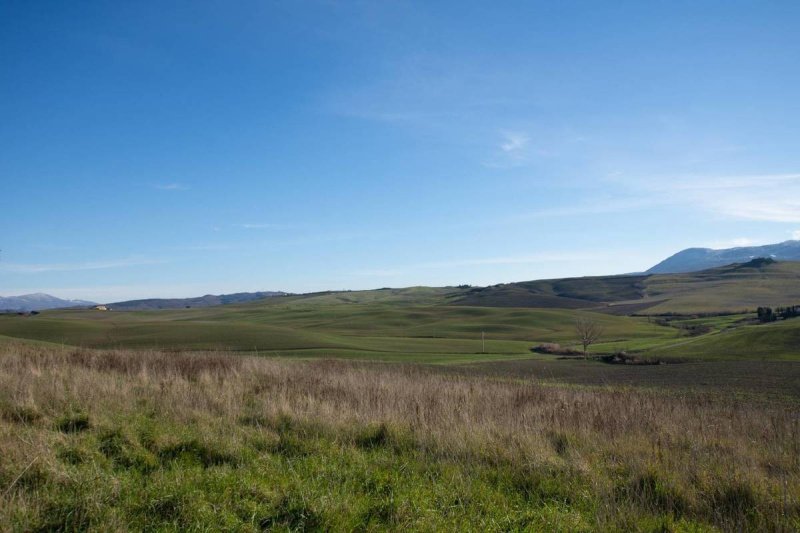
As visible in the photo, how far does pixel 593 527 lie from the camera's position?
5.52 meters

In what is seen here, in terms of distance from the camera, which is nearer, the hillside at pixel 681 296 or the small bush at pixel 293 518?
the small bush at pixel 293 518

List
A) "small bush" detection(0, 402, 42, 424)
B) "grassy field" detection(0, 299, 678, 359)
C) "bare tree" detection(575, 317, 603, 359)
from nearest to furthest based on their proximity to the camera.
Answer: "small bush" detection(0, 402, 42, 424)
"grassy field" detection(0, 299, 678, 359)
"bare tree" detection(575, 317, 603, 359)

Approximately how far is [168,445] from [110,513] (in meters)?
2.34

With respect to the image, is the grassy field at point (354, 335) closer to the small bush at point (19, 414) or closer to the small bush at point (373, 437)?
the small bush at point (19, 414)

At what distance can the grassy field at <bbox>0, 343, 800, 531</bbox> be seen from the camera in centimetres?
542

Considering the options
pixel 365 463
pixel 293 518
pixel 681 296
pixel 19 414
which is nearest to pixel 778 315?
pixel 681 296

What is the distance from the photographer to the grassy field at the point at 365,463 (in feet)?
17.8

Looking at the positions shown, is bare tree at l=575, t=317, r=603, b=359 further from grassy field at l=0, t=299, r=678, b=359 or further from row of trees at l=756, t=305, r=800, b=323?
row of trees at l=756, t=305, r=800, b=323

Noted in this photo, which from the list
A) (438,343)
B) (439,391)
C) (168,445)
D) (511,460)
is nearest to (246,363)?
(439,391)

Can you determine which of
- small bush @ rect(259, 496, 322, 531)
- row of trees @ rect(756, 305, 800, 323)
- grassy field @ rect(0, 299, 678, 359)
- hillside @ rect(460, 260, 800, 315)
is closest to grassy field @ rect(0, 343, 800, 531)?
small bush @ rect(259, 496, 322, 531)

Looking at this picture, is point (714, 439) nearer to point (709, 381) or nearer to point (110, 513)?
point (110, 513)

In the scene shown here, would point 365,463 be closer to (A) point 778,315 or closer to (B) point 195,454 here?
(B) point 195,454

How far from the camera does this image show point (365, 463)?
23.4ft

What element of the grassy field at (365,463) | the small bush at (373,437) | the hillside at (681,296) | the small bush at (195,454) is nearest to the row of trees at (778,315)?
the hillside at (681,296)
